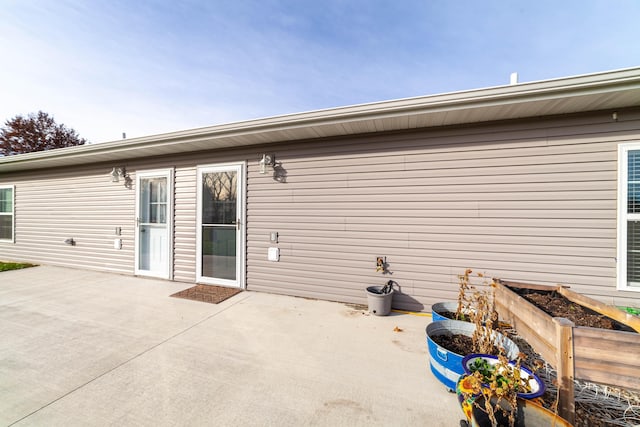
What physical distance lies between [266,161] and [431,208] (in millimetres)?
2545

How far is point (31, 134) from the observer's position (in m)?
14.4

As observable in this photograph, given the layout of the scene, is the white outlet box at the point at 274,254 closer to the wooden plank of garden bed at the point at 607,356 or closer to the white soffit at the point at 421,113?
the white soffit at the point at 421,113

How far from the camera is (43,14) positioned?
4.11 meters

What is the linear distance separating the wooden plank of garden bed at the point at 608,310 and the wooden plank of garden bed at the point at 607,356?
404 millimetres

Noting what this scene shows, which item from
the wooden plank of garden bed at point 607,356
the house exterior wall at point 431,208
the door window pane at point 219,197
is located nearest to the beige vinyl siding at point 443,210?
the house exterior wall at point 431,208

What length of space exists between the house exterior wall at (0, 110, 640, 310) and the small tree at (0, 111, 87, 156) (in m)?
16.0

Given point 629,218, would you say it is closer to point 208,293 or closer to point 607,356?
point 607,356

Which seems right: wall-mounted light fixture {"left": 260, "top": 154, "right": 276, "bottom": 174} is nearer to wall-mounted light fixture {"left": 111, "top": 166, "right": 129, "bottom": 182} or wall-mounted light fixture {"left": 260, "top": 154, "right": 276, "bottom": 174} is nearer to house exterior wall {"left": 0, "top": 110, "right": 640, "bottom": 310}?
house exterior wall {"left": 0, "top": 110, "right": 640, "bottom": 310}

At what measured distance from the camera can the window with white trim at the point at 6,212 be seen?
6938mm

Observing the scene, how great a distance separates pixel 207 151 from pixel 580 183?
5.26 metres

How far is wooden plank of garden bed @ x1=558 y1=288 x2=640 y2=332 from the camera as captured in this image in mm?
1660

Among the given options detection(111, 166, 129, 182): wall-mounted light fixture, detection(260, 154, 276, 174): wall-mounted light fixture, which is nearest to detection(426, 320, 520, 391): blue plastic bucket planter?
detection(260, 154, 276, 174): wall-mounted light fixture

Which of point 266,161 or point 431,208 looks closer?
point 431,208

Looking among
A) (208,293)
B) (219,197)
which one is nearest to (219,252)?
(208,293)
